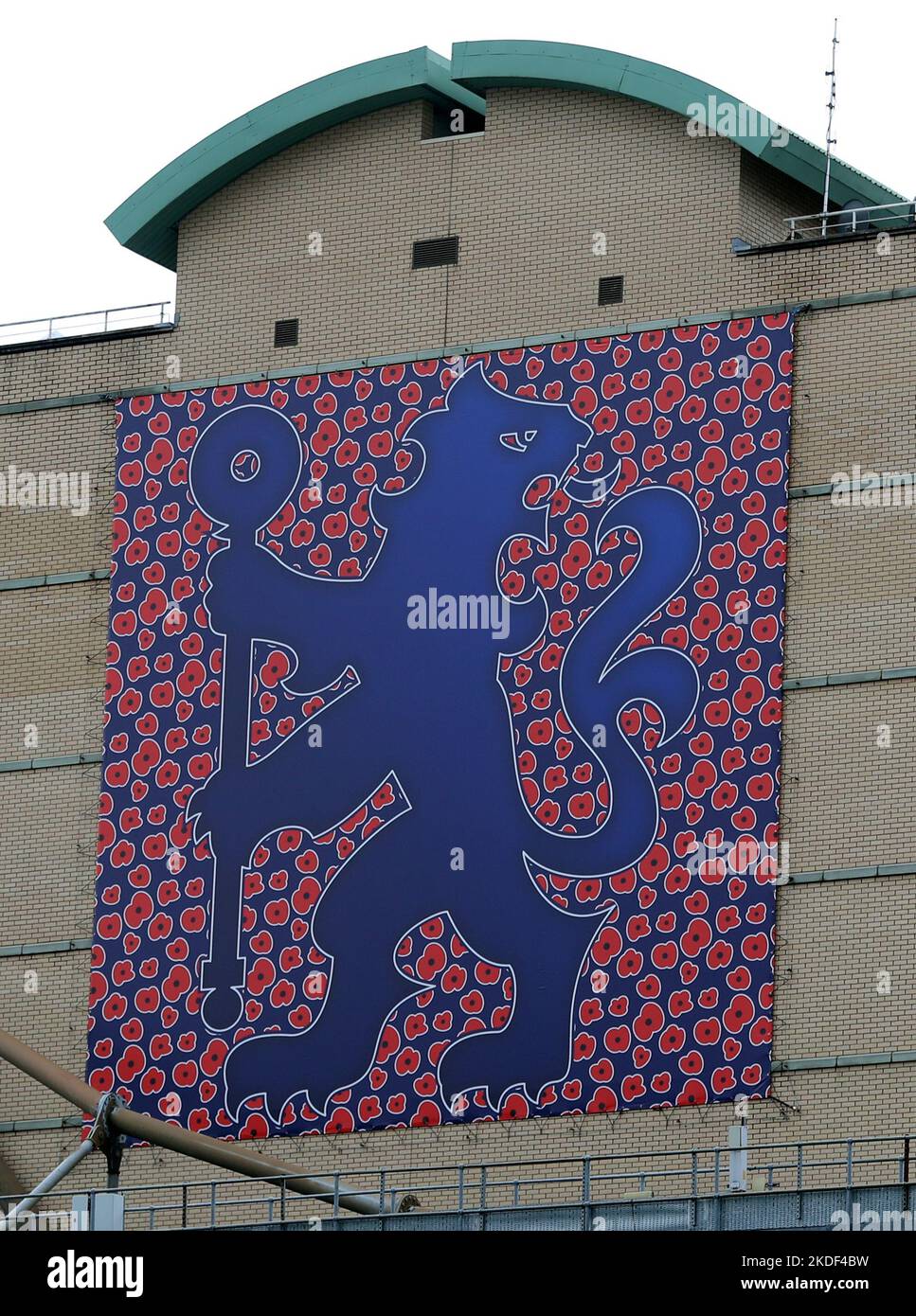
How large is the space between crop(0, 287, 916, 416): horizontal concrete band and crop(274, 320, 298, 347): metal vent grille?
417 millimetres

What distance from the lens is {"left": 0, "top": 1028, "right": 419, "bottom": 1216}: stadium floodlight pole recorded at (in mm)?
42906

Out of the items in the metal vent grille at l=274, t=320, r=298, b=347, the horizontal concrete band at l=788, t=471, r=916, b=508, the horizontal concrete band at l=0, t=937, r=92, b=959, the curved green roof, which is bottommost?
the horizontal concrete band at l=0, t=937, r=92, b=959

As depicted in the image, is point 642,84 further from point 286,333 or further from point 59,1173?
point 59,1173

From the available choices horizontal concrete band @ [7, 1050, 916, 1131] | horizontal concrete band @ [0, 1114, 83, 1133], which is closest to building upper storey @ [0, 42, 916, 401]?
horizontal concrete band @ [7, 1050, 916, 1131]

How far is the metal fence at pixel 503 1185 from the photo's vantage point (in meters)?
40.4

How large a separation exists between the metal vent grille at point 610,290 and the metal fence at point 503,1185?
12472 mm

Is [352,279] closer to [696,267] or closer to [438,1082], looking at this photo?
[696,267]

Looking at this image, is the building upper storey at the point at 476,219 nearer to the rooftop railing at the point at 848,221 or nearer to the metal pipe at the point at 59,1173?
the rooftop railing at the point at 848,221

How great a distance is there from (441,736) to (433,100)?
33.3 feet

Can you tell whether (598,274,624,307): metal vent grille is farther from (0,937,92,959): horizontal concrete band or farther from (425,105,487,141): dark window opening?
(0,937,92,959): horizontal concrete band

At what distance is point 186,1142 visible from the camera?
147 ft

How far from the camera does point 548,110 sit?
4741 centimetres

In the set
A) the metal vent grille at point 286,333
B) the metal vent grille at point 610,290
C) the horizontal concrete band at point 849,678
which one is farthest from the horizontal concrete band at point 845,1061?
the metal vent grille at point 286,333

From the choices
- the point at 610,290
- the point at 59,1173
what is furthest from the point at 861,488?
the point at 59,1173
